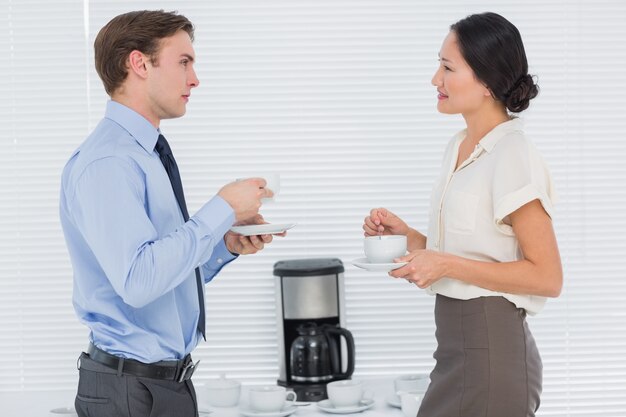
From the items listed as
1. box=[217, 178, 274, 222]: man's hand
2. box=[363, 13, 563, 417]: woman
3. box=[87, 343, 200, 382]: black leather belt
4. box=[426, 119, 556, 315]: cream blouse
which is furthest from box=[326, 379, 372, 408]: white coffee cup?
box=[217, 178, 274, 222]: man's hand

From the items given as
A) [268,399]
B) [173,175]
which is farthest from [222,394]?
[173,175]

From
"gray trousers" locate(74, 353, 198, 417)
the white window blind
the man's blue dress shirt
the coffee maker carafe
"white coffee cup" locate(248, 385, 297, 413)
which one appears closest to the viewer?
the man's blue dress shirt

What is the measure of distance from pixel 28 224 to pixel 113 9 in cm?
88

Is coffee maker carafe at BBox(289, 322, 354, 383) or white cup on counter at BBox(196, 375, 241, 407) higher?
coffee maker carafe at BBox(289, 322, 354, 383)

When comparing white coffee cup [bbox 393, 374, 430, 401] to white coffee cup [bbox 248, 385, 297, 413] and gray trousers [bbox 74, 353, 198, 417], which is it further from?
gray trousers [bbox 74, 353, 198, 417]

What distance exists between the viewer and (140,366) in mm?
1718

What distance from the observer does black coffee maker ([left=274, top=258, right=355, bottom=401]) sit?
8.86ft

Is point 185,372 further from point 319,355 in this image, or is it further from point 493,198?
point 319,355

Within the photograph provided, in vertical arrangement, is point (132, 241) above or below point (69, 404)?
above

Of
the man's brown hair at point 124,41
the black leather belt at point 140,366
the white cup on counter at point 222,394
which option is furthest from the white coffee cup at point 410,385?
the man's brown hair at point 124,41

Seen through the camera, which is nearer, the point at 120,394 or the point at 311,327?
the point at 120,394

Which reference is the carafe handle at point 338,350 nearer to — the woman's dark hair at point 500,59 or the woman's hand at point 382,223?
the woman's hand at point 382,223

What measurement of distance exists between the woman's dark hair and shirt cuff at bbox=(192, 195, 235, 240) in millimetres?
667

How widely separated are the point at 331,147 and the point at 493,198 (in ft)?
4.43
